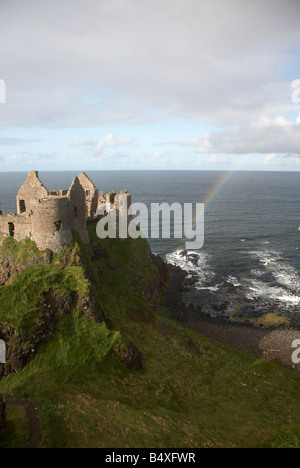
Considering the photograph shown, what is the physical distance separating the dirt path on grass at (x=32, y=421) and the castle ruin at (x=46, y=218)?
53.8 feet

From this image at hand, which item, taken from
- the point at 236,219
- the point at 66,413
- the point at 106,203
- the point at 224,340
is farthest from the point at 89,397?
the point at 236,219

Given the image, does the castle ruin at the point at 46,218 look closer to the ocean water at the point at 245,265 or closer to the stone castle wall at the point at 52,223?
the stone castle wall at the point at 52,223

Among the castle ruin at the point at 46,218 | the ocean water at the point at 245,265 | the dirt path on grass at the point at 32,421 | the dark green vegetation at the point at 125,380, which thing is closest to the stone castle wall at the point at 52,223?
the castle ruin at the point at 46,218

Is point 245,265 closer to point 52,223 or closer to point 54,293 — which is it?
point 52,223

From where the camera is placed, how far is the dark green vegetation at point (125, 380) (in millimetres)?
20109

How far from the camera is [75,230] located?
36.2 m

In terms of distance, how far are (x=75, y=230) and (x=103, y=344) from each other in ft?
47.3

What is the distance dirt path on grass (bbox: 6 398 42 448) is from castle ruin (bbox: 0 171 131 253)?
16384mm

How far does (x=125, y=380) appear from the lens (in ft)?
87.8

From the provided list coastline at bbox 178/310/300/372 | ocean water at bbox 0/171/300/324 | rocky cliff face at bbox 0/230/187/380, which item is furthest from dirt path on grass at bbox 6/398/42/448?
ocean water at bbox 0/171/300/324

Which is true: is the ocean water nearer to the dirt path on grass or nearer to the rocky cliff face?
the rocky cliff face

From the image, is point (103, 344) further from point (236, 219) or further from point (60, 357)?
point (236, 219)

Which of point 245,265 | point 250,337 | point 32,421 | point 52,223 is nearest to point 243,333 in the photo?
point 250,337

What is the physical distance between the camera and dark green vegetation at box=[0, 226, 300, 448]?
66.0 feet
